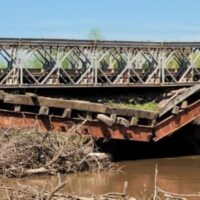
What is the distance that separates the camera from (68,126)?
20125mm

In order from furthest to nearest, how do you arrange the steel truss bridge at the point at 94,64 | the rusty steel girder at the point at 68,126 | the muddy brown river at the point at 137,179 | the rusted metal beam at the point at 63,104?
the steel truss bridge at the point at 94,64
the rusty steel girder at the point at 68,126
the rusted metal beam at the point at 63,104
the muddy brown river at the point at 137,179

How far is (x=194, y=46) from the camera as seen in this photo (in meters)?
28.2

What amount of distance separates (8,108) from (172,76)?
10316 millimetres

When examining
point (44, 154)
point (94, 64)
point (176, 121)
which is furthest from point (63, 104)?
point (94, 64)

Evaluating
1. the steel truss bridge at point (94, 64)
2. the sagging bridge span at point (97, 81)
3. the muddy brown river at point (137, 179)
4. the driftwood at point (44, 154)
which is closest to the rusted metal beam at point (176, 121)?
the sagging bridge span at point (97, 81)

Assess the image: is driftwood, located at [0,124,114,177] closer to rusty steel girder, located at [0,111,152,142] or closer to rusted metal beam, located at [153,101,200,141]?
rusty steel girder, located at [0,111,152,142]

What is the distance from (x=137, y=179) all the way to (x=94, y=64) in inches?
400

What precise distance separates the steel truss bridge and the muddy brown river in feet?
22.0

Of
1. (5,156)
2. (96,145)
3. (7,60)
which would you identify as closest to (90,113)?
(96,145)

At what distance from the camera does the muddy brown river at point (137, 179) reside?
15719 mm

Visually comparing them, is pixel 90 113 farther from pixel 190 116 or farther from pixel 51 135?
pixel 190 116

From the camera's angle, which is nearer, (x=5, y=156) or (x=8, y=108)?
(x=5, y=156)

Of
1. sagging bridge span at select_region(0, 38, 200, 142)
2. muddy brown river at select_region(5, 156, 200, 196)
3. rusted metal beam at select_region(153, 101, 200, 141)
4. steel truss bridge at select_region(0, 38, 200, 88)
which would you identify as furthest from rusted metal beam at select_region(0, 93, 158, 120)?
steel truss bridge at select_region(0, 38, 200, 88)

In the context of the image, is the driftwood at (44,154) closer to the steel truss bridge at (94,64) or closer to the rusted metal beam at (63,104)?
the rusted metal beam at (63,104)
